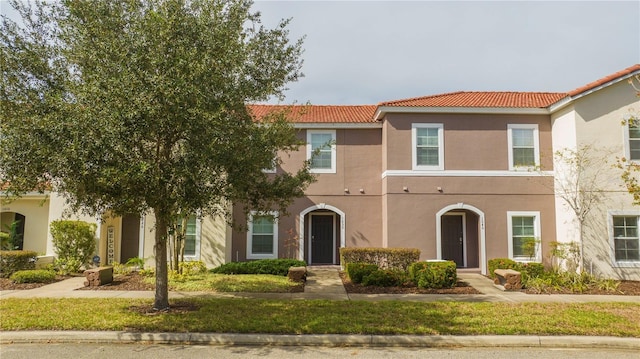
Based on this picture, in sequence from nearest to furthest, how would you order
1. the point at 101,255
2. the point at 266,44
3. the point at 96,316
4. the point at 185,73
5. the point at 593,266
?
the point at 185,73 → the point at 96,316 → the point at 266,44 → the point at 593,266 → the point at 101,255

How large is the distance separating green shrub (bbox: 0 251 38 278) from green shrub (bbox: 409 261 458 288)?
1221 centimetres

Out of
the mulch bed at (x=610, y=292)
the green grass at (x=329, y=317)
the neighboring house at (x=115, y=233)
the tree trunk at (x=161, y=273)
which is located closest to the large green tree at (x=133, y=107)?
the tree trunk at (x=161, y=273)

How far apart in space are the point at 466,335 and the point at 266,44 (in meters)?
6.89

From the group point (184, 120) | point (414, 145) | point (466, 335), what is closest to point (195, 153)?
point (184, 120)

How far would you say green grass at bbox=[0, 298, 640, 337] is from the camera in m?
7.72

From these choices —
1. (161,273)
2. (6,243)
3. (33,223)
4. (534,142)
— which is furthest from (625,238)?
(6,243)

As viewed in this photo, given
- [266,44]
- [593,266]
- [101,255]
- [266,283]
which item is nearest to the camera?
[266,44]

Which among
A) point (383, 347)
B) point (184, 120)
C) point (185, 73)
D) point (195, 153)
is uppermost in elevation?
point (185, 73)

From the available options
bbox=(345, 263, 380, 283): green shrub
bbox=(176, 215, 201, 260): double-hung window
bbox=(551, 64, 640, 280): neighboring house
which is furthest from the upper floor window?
bbox=(176, 215, 201, 260): double-hung window

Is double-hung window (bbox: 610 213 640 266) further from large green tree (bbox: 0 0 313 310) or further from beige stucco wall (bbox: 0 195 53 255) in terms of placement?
beige stucco wall (bbox: 0 195 53 255)

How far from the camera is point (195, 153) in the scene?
7.36 metres

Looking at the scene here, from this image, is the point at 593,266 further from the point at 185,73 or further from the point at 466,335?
the point at 185,73

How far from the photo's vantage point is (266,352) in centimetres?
691

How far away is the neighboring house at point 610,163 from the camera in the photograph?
1428 cm
